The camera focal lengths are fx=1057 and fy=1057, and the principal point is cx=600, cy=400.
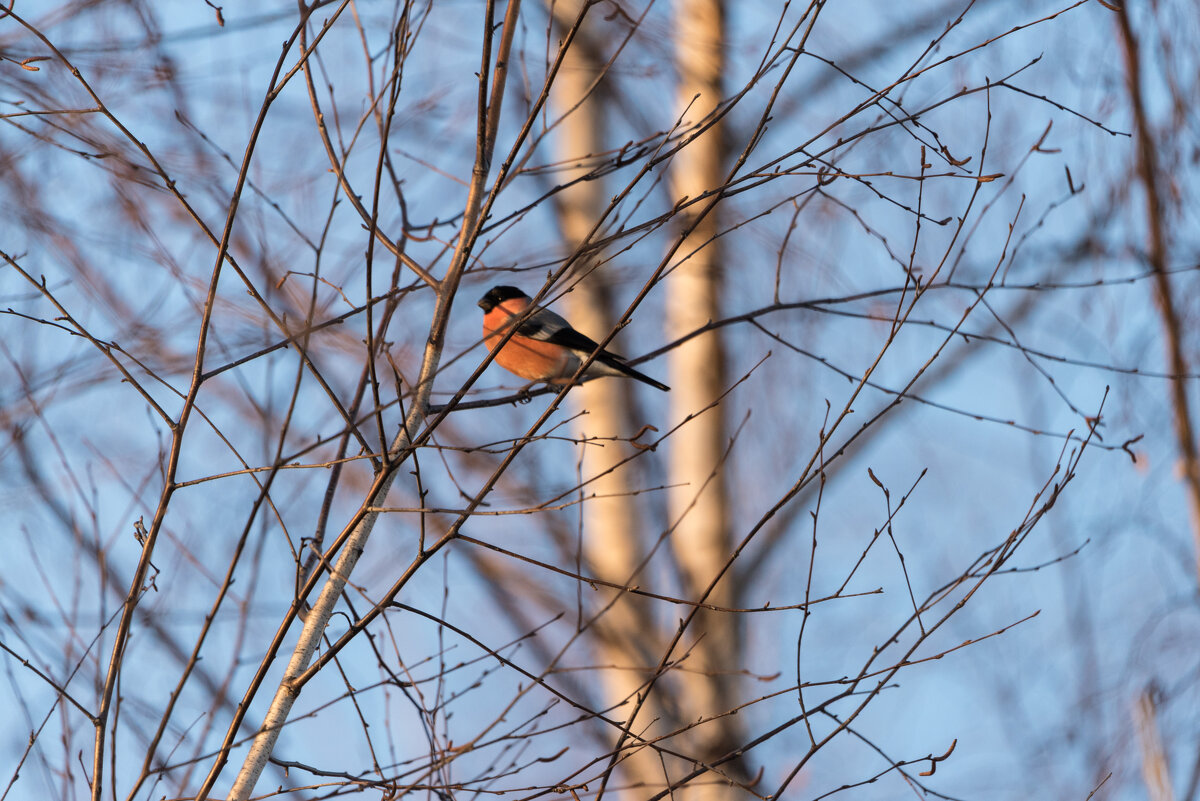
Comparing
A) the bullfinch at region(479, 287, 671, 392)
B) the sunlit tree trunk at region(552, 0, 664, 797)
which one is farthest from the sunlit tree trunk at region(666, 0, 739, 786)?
the bullfinch at region(479, 287, 671, 392)

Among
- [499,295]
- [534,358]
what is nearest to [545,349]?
[534,358]

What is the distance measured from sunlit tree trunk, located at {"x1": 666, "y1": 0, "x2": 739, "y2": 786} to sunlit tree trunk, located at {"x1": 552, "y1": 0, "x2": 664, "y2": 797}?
0.26 metres

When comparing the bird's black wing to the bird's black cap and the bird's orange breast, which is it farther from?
the bird's black cap

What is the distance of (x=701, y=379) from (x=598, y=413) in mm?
514

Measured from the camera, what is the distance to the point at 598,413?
4.65 metres

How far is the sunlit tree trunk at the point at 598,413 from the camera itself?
4.47 meters

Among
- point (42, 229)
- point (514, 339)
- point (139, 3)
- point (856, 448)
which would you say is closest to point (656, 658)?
point (856, 448)

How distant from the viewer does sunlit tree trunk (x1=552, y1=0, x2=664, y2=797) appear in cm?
447

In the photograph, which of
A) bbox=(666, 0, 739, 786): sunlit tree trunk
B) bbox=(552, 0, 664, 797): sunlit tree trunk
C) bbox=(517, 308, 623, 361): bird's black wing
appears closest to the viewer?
bbox=(517, 308, 623, 361): bird's black wing

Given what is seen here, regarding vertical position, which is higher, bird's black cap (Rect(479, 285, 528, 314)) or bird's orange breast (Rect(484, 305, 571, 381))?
bird's black cap (Rect(479, 285, 528, 314))

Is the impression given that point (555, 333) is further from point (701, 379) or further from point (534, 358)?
point (701, 379)

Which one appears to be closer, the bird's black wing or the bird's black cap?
the bird's black wing

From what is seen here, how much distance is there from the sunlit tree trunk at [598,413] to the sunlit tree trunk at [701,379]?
0.85 ft

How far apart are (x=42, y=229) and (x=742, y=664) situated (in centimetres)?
306
